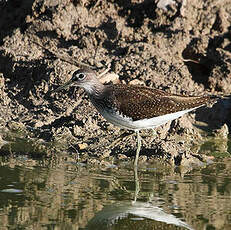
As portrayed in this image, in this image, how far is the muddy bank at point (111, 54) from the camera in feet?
35.3

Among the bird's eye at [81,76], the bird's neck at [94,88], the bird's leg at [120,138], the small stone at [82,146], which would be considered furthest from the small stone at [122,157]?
the bird's eye at [81,76]

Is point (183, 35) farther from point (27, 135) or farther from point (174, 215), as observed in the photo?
point (174, 215)

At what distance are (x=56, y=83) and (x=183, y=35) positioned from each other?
8.63 ft

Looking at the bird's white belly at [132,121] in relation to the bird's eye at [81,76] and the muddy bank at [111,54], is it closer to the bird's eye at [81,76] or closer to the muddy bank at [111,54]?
the bird's eye at [81,76]

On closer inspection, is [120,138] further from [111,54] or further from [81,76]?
[111,54]

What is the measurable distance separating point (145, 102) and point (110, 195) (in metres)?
2.21

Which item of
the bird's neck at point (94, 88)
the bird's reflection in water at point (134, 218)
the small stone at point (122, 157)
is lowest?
the bird's reflection in water at point (134, 218)

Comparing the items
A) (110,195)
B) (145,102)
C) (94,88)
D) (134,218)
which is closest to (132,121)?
(145,102)

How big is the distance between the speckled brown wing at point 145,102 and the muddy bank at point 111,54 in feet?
3.42

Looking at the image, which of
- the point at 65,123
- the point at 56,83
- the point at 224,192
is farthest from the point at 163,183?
the point at 56,83

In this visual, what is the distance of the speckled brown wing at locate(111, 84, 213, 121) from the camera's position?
918 centimetres

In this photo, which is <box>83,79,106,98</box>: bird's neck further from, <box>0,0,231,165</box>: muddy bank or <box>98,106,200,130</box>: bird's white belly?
<box>0,0,231,165</box>: muddy bank

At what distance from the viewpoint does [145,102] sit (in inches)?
366

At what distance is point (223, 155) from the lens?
32.1 feet
